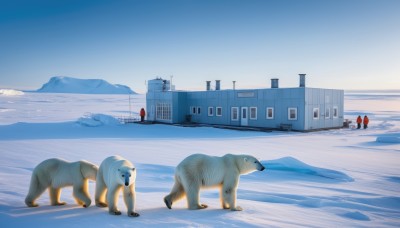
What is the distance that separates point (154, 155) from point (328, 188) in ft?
→ 24.1

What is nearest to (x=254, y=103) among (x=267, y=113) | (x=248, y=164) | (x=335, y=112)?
(x=267, y=113)

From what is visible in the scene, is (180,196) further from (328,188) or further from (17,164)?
(17,164)

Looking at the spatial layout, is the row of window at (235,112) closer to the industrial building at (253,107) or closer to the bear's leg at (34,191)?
the industrial building at (253,107)

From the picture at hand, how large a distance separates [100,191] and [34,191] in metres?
1.05

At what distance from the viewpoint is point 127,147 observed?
15883mm

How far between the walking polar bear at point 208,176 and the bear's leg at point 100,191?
1.05 metres

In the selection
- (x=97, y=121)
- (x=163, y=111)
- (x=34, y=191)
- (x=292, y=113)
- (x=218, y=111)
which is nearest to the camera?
(x=34, y=191)

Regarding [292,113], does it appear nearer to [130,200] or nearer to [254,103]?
[254,103]

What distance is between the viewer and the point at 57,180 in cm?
521

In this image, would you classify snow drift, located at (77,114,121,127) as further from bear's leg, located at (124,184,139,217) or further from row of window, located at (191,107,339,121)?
bear's leg, located at (124,184,139,217)

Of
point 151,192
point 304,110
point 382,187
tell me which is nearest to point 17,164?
point 151,192

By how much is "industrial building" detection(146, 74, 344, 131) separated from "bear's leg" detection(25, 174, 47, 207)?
2193 centimetres

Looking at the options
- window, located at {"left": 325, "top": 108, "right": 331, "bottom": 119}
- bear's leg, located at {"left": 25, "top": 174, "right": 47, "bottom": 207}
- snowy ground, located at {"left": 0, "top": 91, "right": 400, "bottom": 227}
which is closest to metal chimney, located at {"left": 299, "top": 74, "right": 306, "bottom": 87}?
window, located at {"left": 325, "top": 108, "right": 331, "bottom": 119}

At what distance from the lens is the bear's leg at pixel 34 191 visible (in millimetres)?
5095
